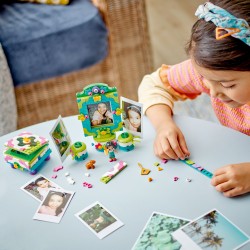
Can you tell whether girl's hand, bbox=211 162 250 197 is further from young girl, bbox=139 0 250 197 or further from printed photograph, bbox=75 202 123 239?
printed photograph, bbox=75 202 123 239

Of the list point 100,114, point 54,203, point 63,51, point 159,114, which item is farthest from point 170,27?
point 54,203

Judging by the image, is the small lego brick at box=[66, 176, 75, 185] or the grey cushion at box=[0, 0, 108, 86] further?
the grey cushion at box=[0, 0, 108, 86]

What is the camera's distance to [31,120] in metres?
2.09

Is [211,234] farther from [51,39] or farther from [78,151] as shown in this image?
[51,39]

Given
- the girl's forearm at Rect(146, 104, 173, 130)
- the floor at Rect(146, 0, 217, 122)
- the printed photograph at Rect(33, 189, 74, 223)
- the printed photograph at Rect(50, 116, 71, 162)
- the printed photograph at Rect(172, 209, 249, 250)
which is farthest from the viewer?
the floor at Rect(146, 0, 217, 122)

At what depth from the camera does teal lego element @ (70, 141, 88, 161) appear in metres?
1.09

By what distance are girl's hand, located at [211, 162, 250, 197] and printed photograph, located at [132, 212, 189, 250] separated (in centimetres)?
13

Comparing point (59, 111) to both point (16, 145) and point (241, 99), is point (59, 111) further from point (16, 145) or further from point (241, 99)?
point (241, 99)

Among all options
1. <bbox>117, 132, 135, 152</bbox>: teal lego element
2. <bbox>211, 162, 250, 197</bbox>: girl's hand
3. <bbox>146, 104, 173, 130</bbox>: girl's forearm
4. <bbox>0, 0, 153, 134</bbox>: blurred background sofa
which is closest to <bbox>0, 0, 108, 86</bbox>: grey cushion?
<bbox>0, 0, 153, 134</bbox>: blurred background sofa

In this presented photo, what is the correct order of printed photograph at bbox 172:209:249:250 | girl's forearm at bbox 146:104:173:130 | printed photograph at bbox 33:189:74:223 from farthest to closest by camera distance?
1. girl's forearm at bbox 146:104:173:130
2. printed photograph at bbox 33:189:74:223
3. printed photograph at bbox 172:209:249:250

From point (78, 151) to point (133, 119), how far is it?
6.8 inches

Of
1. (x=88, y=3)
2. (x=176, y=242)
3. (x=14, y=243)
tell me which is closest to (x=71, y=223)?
(x=14, y=243)

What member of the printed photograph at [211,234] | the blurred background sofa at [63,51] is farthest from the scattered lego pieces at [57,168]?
the blurred background sofa at [63,51]

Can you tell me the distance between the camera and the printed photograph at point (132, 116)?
3.63ft
